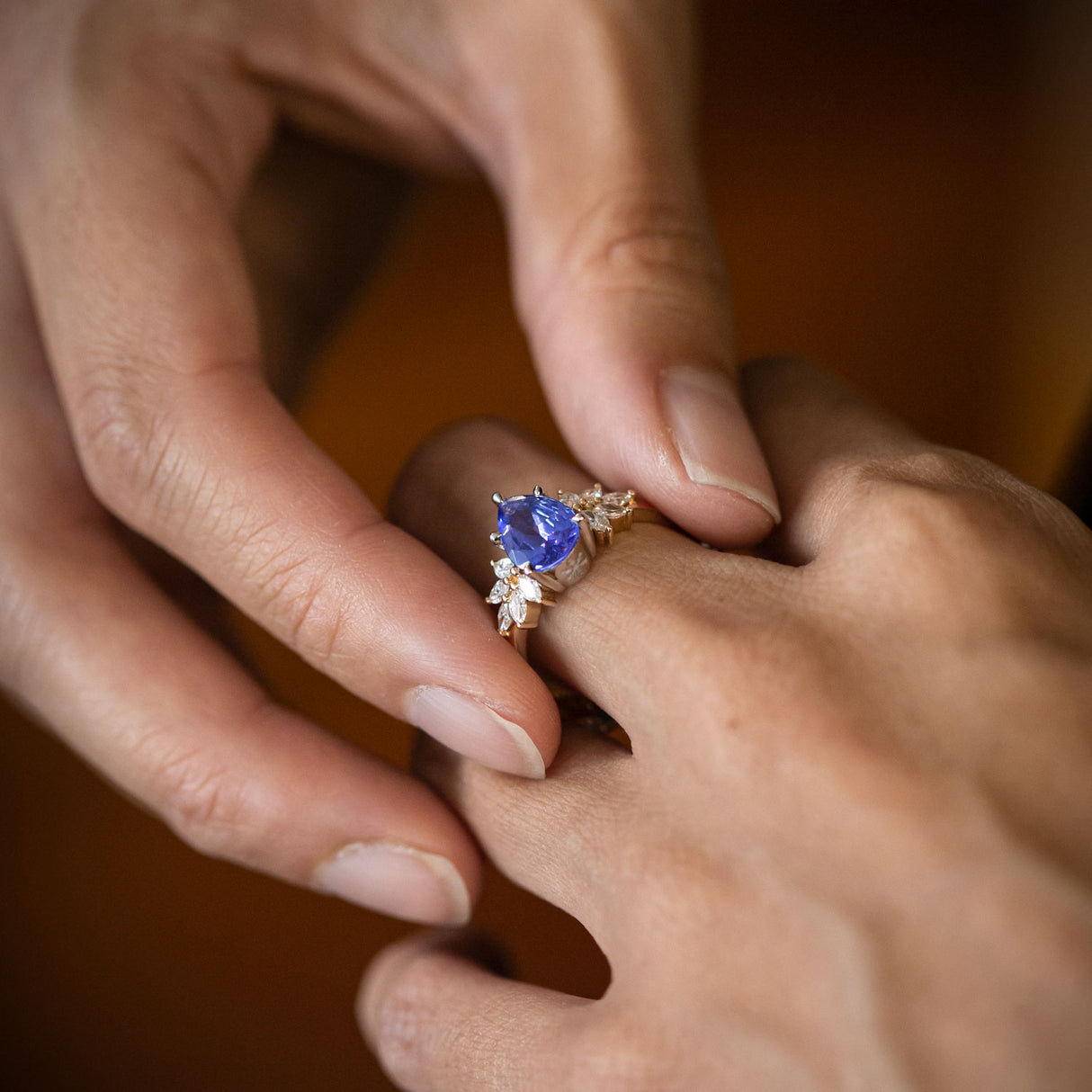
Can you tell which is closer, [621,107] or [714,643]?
[714,643]

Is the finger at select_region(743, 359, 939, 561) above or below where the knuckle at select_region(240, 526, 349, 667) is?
above

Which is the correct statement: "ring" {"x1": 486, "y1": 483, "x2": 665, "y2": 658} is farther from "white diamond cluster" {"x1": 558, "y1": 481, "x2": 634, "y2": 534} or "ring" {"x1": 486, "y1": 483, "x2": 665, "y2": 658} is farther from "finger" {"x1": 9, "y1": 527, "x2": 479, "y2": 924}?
"finger" {"x1": 9, "y1": 527, "x2": 479, "y2": 924}

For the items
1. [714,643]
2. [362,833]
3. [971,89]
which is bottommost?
[362,833]

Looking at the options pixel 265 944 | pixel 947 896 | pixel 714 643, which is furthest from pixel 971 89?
pixel 265 944

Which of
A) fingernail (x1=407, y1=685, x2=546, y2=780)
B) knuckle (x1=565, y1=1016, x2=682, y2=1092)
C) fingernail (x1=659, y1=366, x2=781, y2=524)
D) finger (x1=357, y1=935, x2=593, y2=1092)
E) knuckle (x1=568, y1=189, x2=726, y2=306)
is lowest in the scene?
finger (x1=357, y1=935, x2=593, y2=1092)

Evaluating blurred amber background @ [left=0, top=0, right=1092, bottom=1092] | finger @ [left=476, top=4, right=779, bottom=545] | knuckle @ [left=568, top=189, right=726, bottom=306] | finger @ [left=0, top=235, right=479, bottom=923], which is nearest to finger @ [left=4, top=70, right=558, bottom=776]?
finger @ [left=0, top=235, right=479, bottom=923]

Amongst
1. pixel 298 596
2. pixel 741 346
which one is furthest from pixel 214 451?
pixel 741 346

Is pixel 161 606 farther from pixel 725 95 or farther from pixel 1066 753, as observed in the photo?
pixel 725 95
